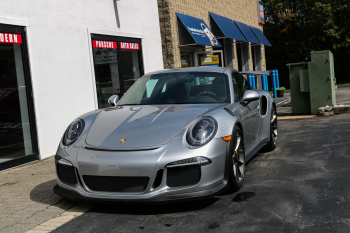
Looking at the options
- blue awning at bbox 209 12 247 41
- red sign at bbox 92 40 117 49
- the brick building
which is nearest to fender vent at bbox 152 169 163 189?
red sign at bbox 92 40 117 49

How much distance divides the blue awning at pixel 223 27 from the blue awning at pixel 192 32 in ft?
4.85

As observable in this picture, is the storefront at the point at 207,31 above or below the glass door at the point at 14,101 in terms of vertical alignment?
above

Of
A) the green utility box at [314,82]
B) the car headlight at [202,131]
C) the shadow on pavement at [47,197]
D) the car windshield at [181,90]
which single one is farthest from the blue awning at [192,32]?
the car headlight at [202,131]

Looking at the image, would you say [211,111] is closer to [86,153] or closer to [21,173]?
[86,153]

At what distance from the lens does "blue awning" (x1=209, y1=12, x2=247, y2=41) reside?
16.0 meters

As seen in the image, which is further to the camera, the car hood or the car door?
the car door

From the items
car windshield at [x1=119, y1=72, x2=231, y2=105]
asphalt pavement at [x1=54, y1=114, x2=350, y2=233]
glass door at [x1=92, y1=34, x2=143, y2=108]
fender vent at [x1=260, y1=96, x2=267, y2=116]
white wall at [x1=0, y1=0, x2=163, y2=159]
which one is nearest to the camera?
asphalt pavement at [x1=54, y1=114, x2=350, y2=233]

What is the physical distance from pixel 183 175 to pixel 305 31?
107ft

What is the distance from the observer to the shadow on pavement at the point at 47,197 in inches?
170

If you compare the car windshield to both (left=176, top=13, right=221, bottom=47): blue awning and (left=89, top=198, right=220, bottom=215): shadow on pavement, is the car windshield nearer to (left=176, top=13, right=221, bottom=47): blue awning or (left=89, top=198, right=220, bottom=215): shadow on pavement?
(left=89, top=198, right=220, bottom=215): shadow on pavement

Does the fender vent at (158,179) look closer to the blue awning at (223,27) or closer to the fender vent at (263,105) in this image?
the fender vent at (263,105)

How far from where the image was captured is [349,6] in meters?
30.5

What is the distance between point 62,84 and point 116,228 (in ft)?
16.9

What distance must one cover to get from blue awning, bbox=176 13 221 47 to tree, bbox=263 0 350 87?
64.1 feet
